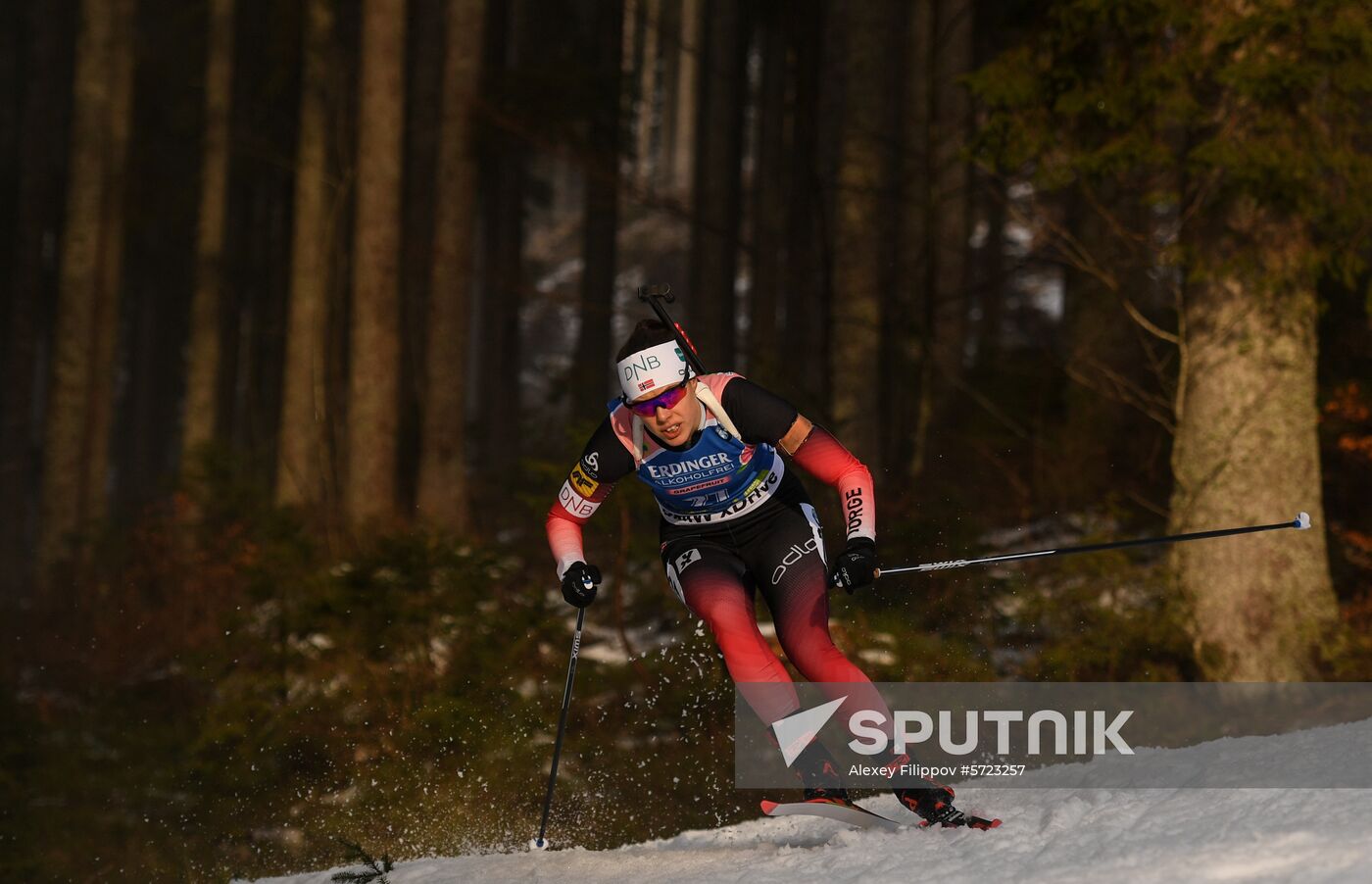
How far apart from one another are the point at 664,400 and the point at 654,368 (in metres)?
0.15

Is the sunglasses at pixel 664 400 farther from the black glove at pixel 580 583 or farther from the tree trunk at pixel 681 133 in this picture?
the tree trunk at pixel 681 133

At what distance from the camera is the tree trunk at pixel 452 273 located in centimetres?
1486

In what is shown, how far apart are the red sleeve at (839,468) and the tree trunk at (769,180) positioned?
36.3 feet

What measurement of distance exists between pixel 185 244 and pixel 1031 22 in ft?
89.5

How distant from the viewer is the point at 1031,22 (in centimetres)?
985

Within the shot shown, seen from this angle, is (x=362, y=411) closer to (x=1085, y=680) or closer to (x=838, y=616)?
(x=838, y=616)

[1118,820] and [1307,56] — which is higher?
[1307,56]

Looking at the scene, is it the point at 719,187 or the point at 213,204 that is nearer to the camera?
the point at 719,187

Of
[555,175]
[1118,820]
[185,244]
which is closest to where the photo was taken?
[1118,820]

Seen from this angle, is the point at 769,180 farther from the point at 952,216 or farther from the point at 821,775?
the point at 821,775

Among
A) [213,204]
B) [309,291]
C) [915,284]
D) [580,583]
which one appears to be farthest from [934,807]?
[213,204]

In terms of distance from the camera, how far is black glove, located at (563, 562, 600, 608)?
19.6 feet

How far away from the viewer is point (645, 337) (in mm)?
5809

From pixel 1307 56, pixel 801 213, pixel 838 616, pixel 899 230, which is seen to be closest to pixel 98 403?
pixel 801 213
